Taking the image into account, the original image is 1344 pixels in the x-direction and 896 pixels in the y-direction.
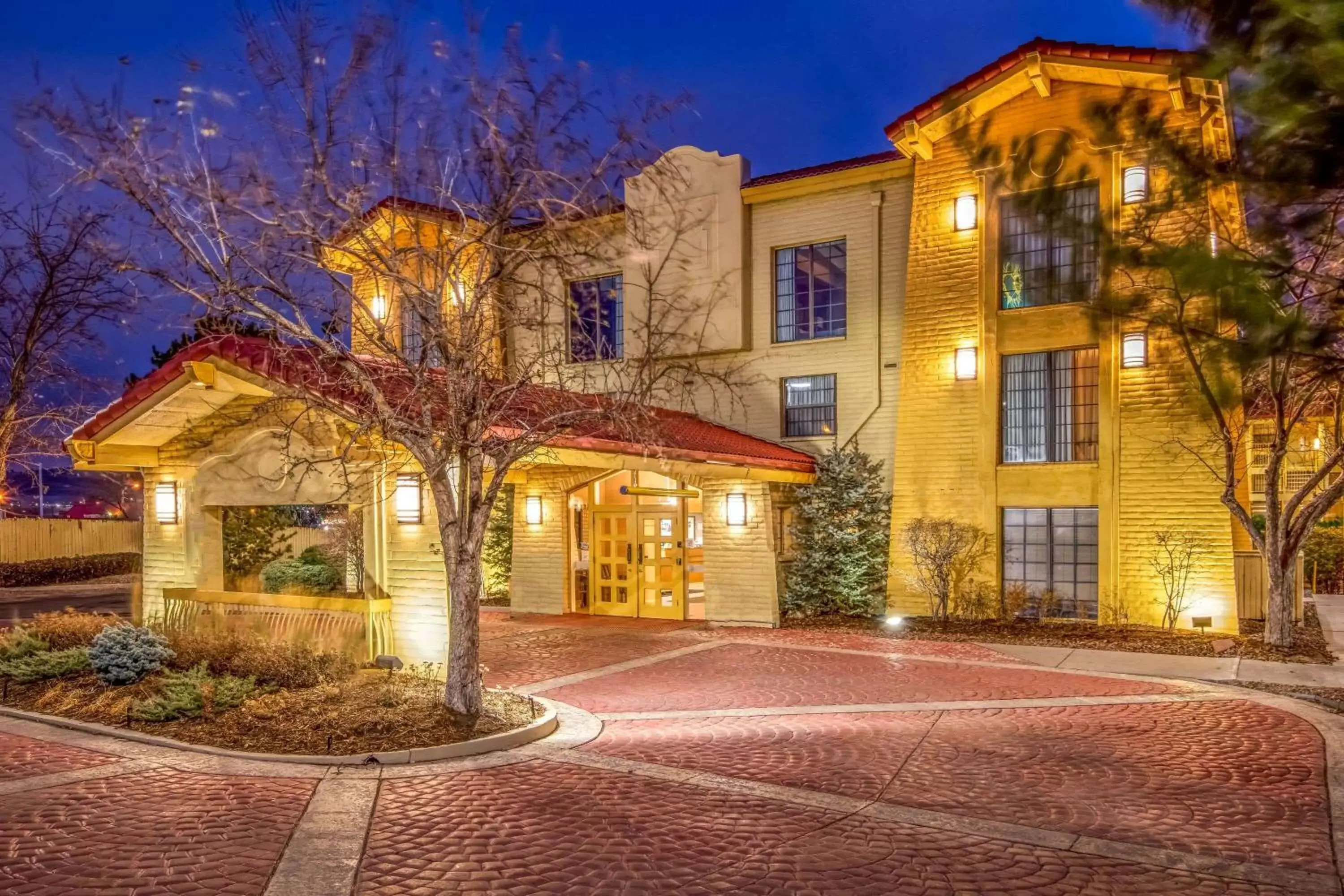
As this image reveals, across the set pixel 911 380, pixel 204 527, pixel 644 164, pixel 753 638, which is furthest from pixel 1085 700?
pixel 204 527

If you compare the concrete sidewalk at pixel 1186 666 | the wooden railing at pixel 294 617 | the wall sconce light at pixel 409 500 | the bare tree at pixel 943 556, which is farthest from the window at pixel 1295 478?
the wooden railing at pixel 294 617

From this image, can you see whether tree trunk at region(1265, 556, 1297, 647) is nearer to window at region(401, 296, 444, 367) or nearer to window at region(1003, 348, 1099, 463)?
window at region(1003, 348, 1099, 463)

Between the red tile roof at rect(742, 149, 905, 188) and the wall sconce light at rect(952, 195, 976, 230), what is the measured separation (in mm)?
1555

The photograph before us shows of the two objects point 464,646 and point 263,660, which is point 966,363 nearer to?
point 464,646

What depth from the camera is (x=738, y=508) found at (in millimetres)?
18516

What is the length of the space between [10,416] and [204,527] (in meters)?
10.1

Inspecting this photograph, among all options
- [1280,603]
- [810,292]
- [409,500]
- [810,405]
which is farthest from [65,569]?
[1280,603]

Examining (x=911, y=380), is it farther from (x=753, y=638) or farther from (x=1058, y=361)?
(x=753, y=638)

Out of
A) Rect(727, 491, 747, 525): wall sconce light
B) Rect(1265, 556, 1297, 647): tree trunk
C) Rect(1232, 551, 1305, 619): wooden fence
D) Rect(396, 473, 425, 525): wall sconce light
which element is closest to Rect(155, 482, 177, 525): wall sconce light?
Rect(396, 473, 425, 525): wall sconce light

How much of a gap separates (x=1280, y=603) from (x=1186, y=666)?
2.31 m

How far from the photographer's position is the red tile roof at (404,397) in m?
10.3

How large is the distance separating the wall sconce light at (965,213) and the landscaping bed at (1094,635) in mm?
7135

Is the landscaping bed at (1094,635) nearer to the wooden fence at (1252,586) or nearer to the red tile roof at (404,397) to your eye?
the wooden fence at (1252,586)

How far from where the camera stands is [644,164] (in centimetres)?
926
